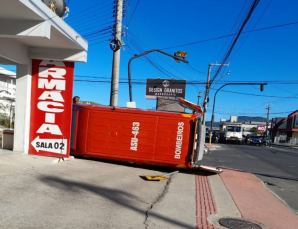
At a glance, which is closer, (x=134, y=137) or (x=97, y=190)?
(x=97, y=190)

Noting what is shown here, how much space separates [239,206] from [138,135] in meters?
3.68

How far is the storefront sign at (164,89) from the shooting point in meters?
25.9

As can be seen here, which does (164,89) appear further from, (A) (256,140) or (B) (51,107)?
(A) (256,140)

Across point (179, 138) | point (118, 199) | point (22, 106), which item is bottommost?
point (118, 199)

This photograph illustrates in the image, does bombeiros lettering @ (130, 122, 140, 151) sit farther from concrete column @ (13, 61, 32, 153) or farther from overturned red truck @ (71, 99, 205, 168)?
concrete column @ (13, 61, 32, 153)

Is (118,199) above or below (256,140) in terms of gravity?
above

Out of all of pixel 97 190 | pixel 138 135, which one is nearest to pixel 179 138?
pixel 138 135

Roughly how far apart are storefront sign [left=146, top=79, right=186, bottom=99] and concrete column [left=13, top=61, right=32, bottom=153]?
18.2 m

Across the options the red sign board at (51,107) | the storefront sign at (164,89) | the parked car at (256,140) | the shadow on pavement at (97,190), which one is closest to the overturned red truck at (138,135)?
the red sign board at (51,107)

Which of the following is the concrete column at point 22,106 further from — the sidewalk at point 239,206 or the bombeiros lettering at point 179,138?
the sidewalk at point 239,206

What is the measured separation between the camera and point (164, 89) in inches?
1042

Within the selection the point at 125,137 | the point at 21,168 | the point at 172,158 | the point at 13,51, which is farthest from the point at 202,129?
the point at 13,51

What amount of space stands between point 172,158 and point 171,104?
7123 millimetres

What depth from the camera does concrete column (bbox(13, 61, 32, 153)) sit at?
8.08 metres
